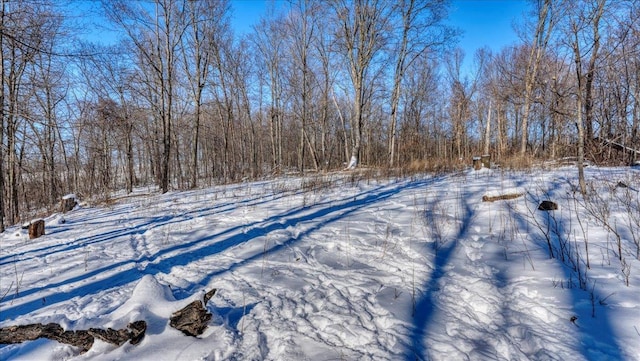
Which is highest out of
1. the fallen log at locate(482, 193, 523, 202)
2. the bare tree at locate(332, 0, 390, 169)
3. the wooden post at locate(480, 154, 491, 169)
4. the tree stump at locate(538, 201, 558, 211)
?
the bare tree at locate(332, 0, 390, 169)

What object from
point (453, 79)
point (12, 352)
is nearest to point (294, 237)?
point (12, 352)

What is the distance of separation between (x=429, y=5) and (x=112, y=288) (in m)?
17.2

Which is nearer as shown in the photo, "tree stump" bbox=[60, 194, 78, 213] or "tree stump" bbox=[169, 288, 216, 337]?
"tree stump" bbox=[169, 288, 216, 337]

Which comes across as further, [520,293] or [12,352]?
[520,293]

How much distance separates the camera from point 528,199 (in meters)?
5.23

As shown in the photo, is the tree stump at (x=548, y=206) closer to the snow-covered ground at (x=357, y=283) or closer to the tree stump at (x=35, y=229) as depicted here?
the snow-covered ground at (x=357, y=283)

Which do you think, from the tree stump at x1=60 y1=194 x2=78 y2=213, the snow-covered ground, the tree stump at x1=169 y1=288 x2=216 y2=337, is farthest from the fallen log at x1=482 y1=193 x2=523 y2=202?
the tree stump at x1=60 y1=194 x2=78 y2=213

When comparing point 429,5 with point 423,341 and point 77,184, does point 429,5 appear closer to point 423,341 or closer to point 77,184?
point 423,341

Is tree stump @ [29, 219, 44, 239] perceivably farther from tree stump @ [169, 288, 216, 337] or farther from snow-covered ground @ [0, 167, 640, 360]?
tree stump @ [169, 288, 216, 337]

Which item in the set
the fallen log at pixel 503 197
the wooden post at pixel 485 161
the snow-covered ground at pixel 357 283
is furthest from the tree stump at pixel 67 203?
the wooden post at pixel 485 161

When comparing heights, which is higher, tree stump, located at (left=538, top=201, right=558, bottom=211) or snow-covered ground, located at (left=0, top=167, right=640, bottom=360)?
tree stump, located at (left=538, top=201, right=558, bottom=211)

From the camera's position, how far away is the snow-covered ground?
1.93 meters

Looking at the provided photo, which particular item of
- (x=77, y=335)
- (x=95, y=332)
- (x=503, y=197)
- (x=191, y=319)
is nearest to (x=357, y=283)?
(x=191, y=319)

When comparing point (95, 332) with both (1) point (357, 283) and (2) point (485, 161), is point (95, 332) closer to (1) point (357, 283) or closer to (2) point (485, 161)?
(1) point (357, 283)
